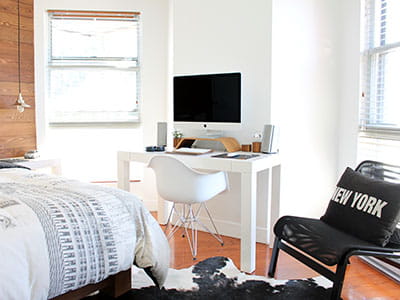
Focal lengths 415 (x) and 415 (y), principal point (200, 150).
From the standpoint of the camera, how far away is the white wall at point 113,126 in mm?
4148

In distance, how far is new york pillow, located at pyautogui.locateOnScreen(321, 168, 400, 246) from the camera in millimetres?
2244

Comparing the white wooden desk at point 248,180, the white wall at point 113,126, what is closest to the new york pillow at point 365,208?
the white wooden desk at point 248,180

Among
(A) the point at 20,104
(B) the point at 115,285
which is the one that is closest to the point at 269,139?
(B) the point at 115,285

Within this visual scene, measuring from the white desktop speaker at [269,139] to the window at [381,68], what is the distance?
2.18 feet

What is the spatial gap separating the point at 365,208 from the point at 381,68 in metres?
1.17

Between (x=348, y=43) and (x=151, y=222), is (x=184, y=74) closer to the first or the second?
(x=348, y=43)

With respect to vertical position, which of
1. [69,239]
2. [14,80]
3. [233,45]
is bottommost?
[69,239]

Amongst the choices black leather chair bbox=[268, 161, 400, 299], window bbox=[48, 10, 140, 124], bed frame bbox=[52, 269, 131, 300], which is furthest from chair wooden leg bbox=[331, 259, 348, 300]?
window bbox=[48, 10, 140, 124]

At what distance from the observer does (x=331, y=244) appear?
2217mm

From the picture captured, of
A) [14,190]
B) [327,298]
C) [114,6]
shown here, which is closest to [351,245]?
[327,298]

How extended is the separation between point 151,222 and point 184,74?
6.36 feet

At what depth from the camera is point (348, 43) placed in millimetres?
3365

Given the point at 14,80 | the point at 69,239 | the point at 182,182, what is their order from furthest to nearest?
the point at 14,80
the point at 182,182
the point at 69,239

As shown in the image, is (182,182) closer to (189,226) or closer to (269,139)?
(269,139)
